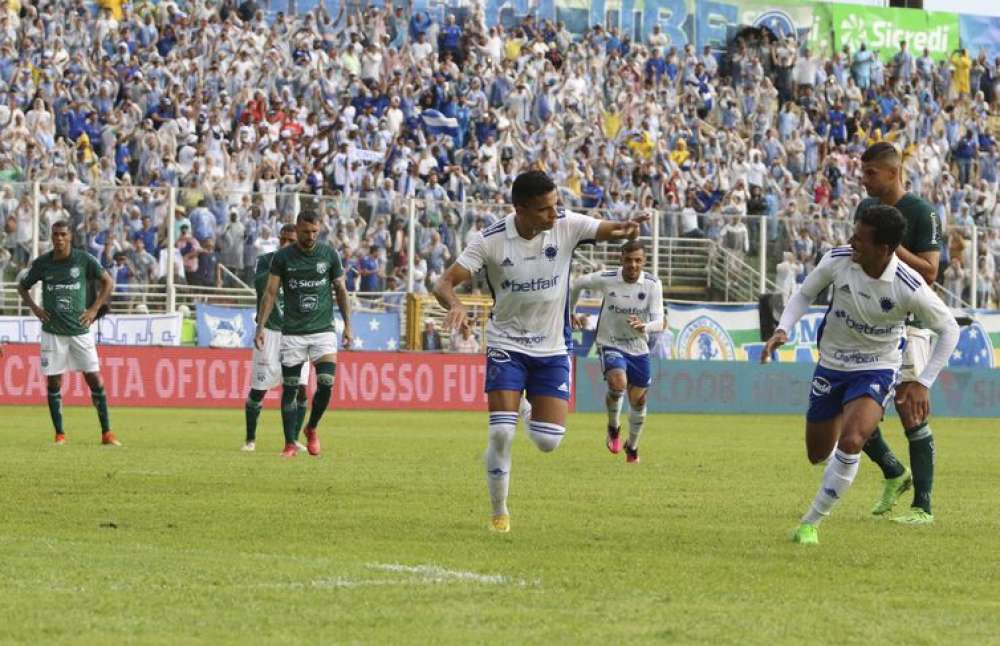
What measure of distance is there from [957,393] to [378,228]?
39.6 ft

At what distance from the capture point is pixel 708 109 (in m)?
47.7

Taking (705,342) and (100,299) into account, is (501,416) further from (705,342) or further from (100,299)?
(705,342)

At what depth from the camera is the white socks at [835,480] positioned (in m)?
10.9

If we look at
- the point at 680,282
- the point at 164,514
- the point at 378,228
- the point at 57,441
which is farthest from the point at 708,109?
the point at 164,514

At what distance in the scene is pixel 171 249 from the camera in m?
32.3

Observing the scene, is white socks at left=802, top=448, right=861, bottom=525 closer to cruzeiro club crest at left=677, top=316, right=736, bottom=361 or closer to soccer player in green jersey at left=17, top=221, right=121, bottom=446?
soccer player in green jersey at left=17, top=221, right=121, bottom=446

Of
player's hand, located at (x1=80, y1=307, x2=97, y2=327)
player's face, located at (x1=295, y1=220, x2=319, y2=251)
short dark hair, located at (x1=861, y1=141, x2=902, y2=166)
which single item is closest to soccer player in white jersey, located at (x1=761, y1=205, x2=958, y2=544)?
short dark hair, located at (x1=861, y1=141, x2=902, y2=166)

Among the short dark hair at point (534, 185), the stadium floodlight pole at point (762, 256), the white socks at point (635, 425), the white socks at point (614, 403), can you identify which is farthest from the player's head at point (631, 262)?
the stadium floodlight pole at point (762, 256)

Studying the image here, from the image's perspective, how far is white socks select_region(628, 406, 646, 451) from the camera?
1958 centimetres

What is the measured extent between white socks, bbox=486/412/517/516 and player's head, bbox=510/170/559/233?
1.19m

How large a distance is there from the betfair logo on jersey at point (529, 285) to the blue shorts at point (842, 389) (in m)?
1.73

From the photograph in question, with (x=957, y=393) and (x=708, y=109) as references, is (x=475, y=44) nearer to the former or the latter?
(x=708, y=109)

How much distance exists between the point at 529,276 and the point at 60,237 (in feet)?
33.7

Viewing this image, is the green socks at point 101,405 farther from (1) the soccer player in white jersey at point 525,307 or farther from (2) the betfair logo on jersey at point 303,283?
(1) the soccer player in white jersey at point 525,307
